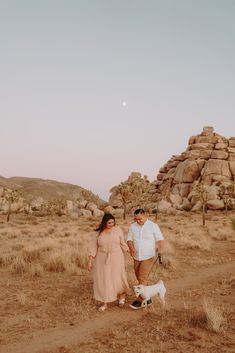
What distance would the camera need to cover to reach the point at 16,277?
35.8 feet

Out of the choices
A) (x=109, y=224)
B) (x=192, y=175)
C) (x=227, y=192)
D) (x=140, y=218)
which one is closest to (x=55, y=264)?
(x=109, y=224)

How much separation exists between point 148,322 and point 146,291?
787 mm

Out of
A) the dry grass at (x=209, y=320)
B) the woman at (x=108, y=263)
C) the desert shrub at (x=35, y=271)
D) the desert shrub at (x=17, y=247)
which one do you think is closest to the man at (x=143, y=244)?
the woman at (x=108, y=263)

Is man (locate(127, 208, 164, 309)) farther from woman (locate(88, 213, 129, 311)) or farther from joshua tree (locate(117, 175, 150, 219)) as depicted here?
joshua tree (locate(117, 175, 150, 219))

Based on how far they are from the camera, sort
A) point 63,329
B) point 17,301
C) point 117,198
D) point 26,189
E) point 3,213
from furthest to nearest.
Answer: point 26,189 < point 117,198 < point 3,213 < point 17,301 < point 63,329

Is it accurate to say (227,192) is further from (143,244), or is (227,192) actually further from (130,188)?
(143,244)

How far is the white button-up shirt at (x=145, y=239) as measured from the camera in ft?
25.1

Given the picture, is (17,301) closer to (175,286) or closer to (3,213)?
(175,286)

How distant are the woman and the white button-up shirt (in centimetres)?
30

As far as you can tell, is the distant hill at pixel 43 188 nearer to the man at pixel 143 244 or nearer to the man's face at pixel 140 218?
the man at pixel 143 244

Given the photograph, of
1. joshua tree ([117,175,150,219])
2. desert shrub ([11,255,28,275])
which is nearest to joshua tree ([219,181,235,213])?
joshua tree ([117,175,150,219])

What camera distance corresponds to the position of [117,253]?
7.68 meters

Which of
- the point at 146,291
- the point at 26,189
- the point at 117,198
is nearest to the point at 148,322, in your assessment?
the point at 146,291

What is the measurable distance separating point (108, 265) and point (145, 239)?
39.9 inches
